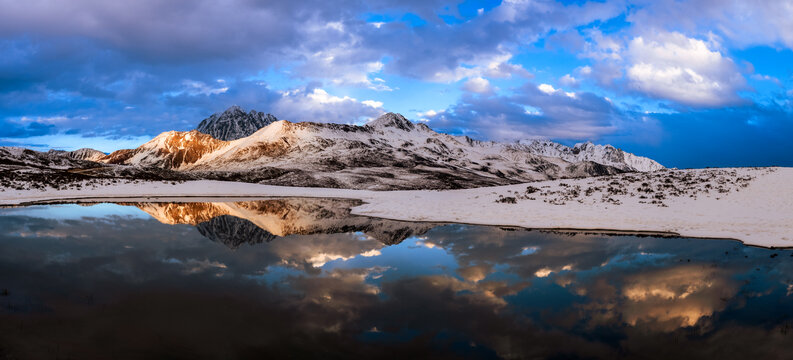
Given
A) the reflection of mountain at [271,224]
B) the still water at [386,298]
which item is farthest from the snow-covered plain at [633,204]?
the still water at [386,298]

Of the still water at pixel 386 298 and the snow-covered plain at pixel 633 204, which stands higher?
the snow-covered plain at pixel 633 204

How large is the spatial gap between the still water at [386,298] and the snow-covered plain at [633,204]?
4.59 m

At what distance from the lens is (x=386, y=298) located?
1136cm

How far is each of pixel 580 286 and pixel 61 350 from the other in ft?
42.7

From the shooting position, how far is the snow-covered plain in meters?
24.6

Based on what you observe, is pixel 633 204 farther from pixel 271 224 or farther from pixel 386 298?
pixel 386 298

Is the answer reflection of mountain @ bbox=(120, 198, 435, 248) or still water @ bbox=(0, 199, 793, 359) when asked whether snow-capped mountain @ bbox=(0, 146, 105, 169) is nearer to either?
reflection of mountain @ bbox=(120, 198, 435, 248)

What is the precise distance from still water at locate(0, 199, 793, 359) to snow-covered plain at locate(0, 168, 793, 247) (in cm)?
459

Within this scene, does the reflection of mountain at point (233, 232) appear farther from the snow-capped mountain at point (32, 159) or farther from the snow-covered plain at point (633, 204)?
the snow-capped mountain at point (32, 159)

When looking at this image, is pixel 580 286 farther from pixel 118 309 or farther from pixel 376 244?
pixel 118 309

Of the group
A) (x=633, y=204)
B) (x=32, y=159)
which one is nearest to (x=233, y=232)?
(x=633, y=204)

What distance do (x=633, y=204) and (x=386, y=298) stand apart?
27833 mm

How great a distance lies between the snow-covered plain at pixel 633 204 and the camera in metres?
24.6

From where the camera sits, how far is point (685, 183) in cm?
3812
